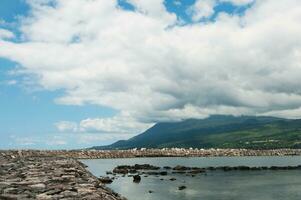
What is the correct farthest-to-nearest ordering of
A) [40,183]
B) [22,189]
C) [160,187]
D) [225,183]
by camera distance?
[225,183] → [160,187] → [40,183] → [22,189]

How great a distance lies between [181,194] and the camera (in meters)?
63.8

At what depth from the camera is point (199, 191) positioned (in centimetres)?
6781

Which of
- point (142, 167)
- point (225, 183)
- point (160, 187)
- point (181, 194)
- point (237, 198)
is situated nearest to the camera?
point (237, 198)

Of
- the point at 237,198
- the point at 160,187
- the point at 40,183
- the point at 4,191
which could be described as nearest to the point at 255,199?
the point at 237,198

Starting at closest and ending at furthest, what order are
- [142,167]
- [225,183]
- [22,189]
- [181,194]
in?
[22,189], [181,194], [225,183], [142,167]

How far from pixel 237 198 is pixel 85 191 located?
116 feet

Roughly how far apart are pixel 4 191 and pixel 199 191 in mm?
44299

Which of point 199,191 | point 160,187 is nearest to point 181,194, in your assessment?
point 199,191

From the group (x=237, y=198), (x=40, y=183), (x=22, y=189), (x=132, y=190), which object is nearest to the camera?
(x=22, y=189)

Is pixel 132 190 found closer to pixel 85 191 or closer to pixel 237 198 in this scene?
pixel 237 198

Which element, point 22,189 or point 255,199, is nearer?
point 22,189

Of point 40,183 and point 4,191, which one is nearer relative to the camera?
point 4,191

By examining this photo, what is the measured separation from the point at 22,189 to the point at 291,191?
5040 centimetres

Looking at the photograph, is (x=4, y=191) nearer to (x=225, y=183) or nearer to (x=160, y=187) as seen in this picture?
(x=160, y=187)
